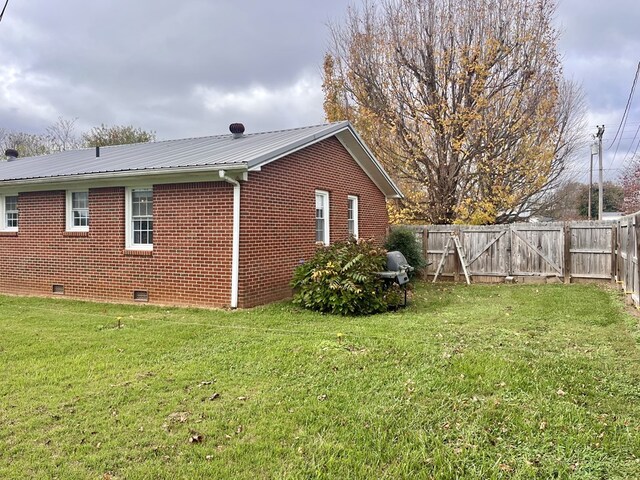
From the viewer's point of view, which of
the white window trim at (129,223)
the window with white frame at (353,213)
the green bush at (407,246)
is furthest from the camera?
the green bush at (407,246)

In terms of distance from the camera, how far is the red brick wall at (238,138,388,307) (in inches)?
357

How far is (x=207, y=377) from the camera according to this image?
4.91 metres

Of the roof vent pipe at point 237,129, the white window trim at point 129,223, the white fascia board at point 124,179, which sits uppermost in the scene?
the roof vent pipe at point 237,129

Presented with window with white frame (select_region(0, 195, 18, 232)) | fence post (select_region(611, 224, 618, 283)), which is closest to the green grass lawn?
window with white frame (select_region(0, 195, 18, 232))

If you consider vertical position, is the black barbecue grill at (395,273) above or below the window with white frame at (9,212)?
below

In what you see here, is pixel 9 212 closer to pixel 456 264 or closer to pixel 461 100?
pixel 456 264

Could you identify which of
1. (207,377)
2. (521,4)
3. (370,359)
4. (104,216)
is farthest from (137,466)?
(521,4)

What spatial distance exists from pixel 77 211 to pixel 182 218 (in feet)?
11.0

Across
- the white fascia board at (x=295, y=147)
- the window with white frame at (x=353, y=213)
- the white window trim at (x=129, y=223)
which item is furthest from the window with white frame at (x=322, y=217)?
the white window trim at (x=129, y=223)

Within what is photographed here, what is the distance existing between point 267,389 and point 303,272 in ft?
16.2

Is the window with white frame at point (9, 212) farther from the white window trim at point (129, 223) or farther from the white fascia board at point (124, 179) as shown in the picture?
the white window trim at point (129, 223)

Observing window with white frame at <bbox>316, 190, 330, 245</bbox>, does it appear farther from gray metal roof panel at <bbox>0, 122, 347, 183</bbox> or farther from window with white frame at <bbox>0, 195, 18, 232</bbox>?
window with white frame at <bbox>0, 195, 18, 232</bbox>

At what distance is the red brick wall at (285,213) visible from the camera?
9.06 meters

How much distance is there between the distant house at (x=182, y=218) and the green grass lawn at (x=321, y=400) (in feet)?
6.47
